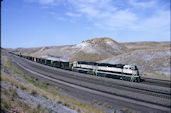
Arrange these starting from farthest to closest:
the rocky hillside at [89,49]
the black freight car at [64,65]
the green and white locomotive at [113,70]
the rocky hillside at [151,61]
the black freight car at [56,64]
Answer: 1. the black freight car at [56,64]
2. the black freight car at [64,65]
3. the rocky hillside at [151,61]
4. the green and white locomotive at [113,70]
5. the rocky hillside at [89,49]

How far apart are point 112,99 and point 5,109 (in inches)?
498

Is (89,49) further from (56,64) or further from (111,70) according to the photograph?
(56,64)

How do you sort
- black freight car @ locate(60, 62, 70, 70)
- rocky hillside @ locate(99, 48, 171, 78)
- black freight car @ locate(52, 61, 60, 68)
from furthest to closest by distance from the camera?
black freight car @ locate(52, 61, 60, 68) < black freight car @ locate(60, 62, 70, 70) < rocky hillside @ locate(99, 48, 171, 78)

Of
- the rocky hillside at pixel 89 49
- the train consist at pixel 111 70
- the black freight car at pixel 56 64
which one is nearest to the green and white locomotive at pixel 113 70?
the train consist at pixel 111 70

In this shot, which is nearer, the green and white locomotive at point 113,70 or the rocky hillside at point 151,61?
the green and white locomotive at point 113,70

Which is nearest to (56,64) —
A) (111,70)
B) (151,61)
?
(111,70)

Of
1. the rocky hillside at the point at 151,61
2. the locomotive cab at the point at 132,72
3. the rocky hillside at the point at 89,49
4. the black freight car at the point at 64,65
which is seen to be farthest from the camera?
the black freight car at the point at 64,65

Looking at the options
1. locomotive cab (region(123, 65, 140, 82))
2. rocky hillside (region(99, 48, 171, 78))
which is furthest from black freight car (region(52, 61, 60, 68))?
locomotive cab (region(123, 65, 140, 82))

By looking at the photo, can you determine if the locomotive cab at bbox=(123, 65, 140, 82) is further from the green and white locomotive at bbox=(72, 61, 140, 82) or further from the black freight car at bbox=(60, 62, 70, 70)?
the black freight car at bbox=(60, 62, 70, 70)

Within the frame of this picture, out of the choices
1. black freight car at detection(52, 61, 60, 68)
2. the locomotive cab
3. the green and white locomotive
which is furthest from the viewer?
black freight car at detection(52, 61, 60, 68)

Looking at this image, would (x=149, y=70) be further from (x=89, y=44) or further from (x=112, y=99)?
(x=89, y=44)

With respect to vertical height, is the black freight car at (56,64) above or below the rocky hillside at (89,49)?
below

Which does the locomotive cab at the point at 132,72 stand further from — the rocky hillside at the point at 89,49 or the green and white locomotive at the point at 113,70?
the rocky hillside at the point at 89,49

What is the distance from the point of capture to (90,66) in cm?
3659
